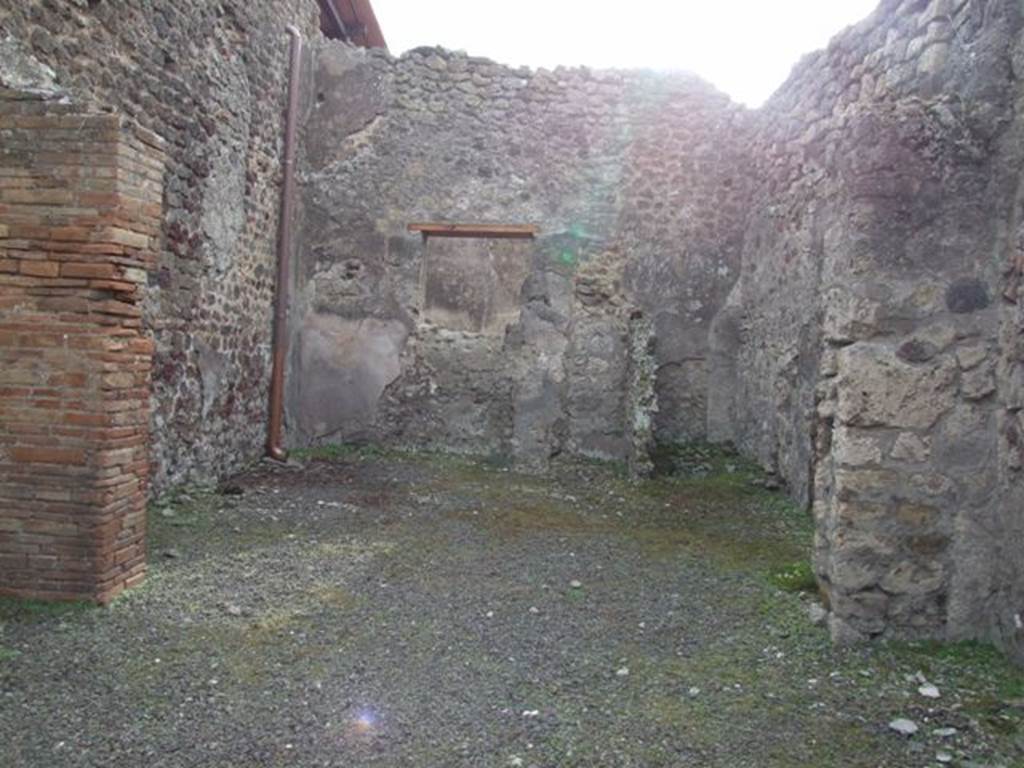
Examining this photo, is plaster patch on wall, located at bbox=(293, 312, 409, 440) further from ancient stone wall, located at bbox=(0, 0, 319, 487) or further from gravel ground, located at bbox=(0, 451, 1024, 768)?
gravel ground, located at bbox=(0, 451, 1024, 768)

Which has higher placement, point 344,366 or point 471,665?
point 344,366

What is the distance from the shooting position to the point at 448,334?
9430 millimetres

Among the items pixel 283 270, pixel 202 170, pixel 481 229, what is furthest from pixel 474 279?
pixel 202 170

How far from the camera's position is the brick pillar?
4.03 metres

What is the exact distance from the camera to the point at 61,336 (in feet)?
13.4

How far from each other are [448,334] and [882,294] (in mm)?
6146

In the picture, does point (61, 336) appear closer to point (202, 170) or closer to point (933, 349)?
point (202, 170)

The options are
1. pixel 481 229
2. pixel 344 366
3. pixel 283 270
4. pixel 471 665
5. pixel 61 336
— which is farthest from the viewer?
pixel 344 366

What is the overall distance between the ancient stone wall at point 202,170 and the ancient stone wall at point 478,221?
0.82 m

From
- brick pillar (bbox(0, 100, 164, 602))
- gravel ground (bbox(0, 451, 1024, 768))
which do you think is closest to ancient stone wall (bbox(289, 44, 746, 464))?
gravel ground (bbox(0, 451, 1024, 768))

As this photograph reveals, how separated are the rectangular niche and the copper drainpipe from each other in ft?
5.24

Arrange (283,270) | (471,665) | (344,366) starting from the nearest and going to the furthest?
(471,665) → (283,270) → (344,366)

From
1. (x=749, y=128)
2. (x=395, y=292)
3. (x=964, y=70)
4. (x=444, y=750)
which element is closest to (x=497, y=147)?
(x=395, y=292)

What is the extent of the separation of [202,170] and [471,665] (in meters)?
5.21
